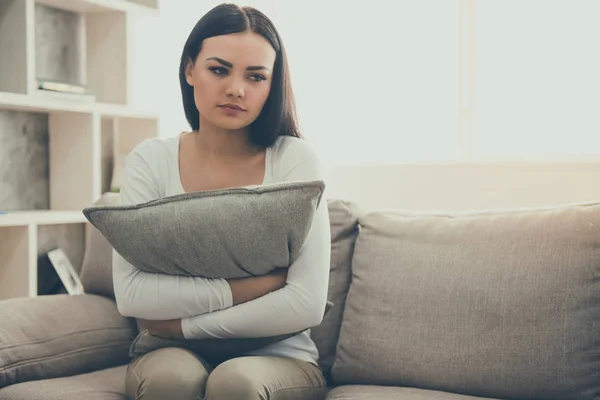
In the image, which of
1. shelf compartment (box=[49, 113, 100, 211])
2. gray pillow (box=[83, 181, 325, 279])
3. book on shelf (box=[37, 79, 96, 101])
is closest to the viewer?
gray pillow (box=[83, 181, 325, 279])

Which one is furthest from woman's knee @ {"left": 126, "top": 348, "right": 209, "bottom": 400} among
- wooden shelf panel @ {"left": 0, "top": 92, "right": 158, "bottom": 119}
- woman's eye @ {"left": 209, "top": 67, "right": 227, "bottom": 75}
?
wooden shelf panel @ {"left": 0, "top": 92, "right": 158, "bottom": 119}

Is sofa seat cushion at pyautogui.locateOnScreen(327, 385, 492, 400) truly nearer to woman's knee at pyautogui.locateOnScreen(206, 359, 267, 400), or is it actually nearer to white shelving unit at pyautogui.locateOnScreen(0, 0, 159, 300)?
woman's knee at pyautogui.locateOnScreen(206, 359, 267, 400)

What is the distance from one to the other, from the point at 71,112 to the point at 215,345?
1.61 meters

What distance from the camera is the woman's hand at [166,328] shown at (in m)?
1.67

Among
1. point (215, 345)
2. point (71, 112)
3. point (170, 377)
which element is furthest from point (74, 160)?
point (170, 377)

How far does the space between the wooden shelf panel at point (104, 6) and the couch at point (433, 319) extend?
135 centimetres

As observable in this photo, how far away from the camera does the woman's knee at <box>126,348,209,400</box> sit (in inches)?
59.9

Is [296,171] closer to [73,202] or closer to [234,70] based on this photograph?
[234,70]

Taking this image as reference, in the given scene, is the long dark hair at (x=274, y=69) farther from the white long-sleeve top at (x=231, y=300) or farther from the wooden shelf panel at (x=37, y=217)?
the wooden shelf panel at (x=37, y=217)

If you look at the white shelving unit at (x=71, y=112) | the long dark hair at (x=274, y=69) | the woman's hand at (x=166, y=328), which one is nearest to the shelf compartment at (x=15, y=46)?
the white shelving unit at (x=71, y=112)

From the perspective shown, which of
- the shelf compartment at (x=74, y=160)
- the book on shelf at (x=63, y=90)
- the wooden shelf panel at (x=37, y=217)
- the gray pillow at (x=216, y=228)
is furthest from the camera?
the shelf compartment at (x=74, y=160)

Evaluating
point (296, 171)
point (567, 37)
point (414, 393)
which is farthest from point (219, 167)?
point (567, 37)

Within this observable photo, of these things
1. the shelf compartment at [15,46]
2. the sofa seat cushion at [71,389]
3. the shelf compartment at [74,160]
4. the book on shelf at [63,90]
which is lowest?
the sofa seat cushion at [71,389]

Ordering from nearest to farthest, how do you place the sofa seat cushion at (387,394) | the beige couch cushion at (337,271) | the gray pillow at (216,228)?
the gray pillow at (216,228) < the sofa seat cushion at (387,394) < the beige couch cushion at (337,271)
